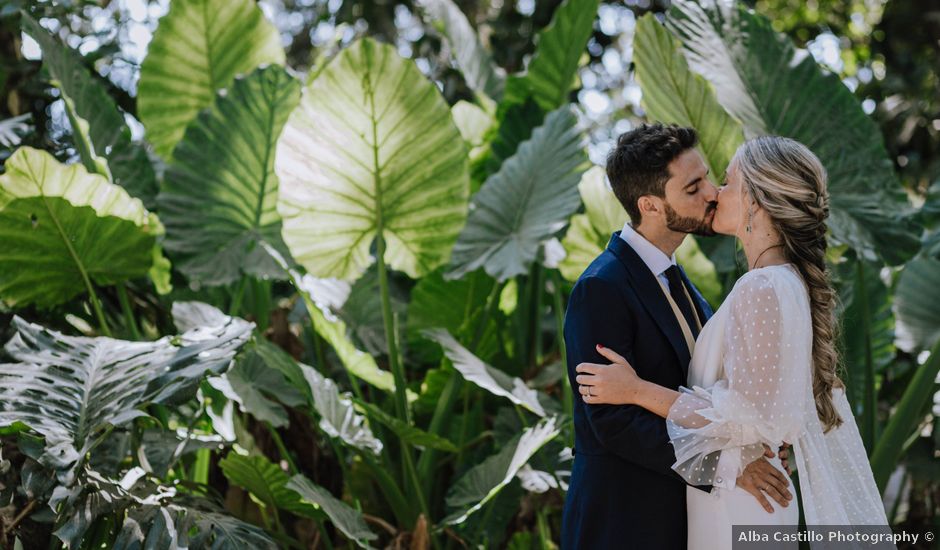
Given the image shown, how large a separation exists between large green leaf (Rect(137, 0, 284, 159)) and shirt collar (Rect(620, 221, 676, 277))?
197 centimetres

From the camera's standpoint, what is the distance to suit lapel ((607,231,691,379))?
1.63m

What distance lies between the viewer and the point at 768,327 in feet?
4.87

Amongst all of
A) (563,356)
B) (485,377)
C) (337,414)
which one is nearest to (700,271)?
(563,356)

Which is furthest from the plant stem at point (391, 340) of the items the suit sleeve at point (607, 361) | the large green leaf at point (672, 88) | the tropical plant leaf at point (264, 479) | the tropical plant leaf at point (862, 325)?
the tropical plant leaf at point (862, 325)

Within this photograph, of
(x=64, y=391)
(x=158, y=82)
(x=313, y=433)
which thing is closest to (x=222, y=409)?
(x=313, y=433)

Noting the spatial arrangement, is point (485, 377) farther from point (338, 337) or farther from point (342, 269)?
point (342, 269)

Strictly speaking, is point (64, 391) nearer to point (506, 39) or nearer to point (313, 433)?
point (313, 433)

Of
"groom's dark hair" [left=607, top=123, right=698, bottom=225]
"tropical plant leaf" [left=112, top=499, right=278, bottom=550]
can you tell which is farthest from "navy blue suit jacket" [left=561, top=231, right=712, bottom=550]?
"tropical plant leaf" [left=112, top=499, right=278, bottom=550]

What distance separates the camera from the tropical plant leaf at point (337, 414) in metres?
2.44

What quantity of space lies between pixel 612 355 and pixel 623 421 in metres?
0.10

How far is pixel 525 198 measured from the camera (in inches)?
108

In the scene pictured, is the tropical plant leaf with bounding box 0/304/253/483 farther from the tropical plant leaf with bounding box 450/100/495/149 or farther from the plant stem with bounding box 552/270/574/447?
the tropical plant leaf with bounding box 450/100/495/149

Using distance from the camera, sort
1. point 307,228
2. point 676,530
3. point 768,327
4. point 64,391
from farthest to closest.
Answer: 1. point 307,228
2. point 64,391
3. point 676,530
4. point 768,327

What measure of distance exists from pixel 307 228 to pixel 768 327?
1485 mm
